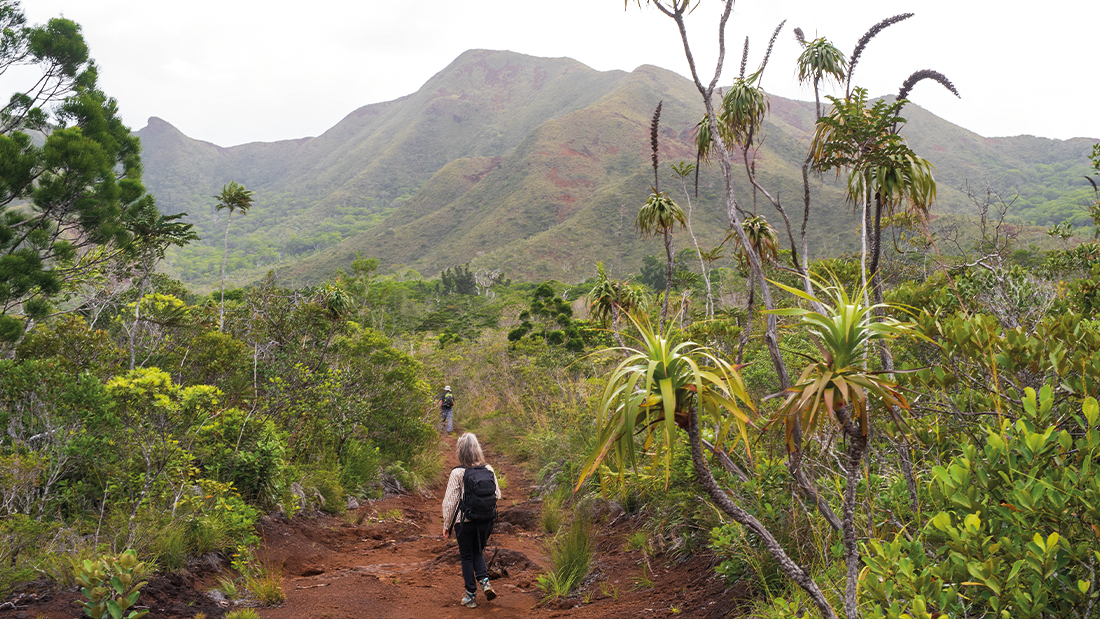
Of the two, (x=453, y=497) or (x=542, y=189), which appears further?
(x=542, y=189)

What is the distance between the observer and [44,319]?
19.5 ft

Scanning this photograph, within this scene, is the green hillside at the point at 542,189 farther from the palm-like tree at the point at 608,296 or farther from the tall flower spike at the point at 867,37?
the tall flower spike at the point at 867,37

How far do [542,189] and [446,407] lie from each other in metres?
75.2

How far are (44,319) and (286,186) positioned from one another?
20142cm

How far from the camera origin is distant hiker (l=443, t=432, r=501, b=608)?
4574 mm

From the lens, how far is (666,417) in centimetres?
170

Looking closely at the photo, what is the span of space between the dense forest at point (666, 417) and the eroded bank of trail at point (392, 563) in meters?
0.31

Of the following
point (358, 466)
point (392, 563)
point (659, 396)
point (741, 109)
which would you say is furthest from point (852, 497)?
point (358, 466)

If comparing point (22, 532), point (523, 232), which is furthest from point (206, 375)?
point (523, 232)

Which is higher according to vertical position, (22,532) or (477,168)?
(477,168)

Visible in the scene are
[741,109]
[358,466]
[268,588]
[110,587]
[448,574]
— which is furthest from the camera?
[358,466]

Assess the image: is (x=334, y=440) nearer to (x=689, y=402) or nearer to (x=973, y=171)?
(x=689, y=402)

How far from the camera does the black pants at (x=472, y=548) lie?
458 cm

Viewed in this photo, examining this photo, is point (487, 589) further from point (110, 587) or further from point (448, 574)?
point (110, 587)
